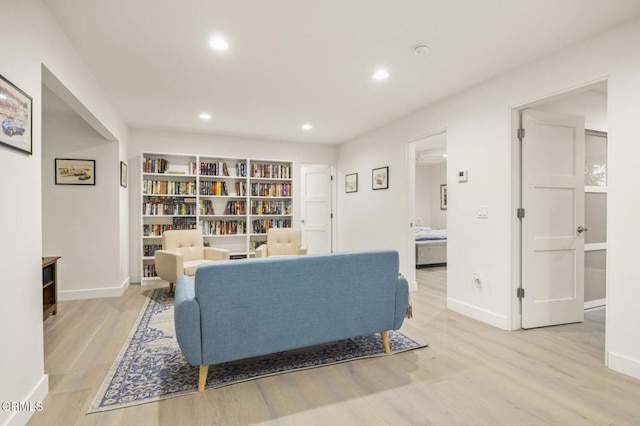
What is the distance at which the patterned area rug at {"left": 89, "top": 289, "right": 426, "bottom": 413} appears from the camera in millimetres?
2006

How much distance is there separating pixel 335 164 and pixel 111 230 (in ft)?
12.9

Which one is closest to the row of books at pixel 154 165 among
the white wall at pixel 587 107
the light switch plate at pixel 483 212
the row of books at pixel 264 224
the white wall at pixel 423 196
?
the row of books at pixel 264 224

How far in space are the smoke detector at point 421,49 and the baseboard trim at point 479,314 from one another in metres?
2.48

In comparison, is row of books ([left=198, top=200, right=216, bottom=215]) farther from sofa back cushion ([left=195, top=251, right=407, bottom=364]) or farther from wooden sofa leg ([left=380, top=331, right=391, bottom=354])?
wooden sofa leg ([left=380, top=331, right=391, bottom=354])

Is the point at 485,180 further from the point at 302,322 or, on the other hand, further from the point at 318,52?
the point at 302,322

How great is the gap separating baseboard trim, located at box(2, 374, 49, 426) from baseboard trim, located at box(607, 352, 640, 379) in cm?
356

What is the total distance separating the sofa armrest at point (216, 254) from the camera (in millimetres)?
4543

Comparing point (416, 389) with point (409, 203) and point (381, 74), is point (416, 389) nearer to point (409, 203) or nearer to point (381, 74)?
point (381, 74)

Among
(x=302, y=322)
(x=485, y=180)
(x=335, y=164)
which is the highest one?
(x=335, y=164)

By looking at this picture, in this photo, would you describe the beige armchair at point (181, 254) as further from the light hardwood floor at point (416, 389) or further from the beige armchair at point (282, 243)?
the light hardwood floor at point (416, 389)

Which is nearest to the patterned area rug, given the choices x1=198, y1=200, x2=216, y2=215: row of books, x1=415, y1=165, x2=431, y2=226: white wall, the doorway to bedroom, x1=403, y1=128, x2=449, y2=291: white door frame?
x1=403, y1=128, x2=449, y2=291: white door frame

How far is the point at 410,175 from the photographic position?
4.55m

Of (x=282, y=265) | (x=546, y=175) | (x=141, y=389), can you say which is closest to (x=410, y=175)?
(x=546, y=175)

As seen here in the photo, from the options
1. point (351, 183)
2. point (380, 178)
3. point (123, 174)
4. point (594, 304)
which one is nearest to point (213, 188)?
point (123, 174)
